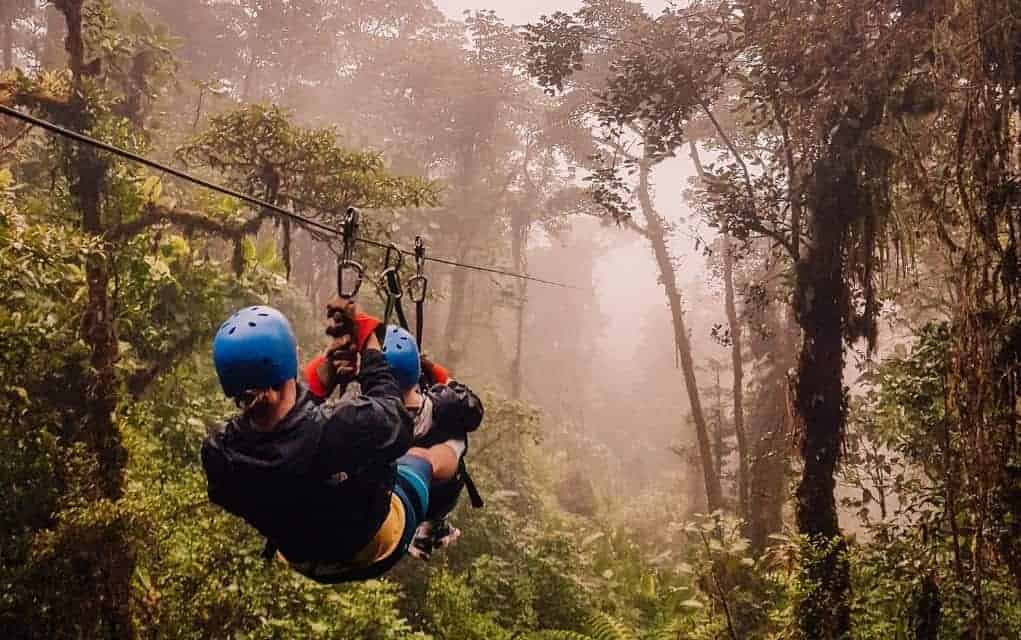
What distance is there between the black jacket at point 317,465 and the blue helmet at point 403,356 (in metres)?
0.52

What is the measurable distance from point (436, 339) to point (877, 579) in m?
18.2

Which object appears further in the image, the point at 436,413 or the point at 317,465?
the point at 436,413

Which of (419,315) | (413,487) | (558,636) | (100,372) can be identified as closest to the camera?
(413,487)

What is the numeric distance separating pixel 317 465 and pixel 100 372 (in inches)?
166

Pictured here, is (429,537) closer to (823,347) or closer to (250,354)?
(250,354)

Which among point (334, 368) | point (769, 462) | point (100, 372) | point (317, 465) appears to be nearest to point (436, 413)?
point (334, 368)

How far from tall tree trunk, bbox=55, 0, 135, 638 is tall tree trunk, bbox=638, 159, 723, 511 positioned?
34.5ft

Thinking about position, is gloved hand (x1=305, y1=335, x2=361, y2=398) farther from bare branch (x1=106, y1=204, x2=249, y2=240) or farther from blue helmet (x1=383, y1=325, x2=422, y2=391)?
bare branch (x1=106, y1=204, x2=249, y2=240)

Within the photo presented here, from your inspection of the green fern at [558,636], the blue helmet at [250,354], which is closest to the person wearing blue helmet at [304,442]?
the blue helmet at [250,354]

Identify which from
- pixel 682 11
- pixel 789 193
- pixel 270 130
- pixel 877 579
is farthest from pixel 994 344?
pixel 270 130

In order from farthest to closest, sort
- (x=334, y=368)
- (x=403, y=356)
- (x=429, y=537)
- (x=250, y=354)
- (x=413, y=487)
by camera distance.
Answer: (x=429, y=537) → (x=403, y=356) → (x=413, y=487) → (x=334, y=368) → (x=250, y=354)

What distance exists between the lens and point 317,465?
1.97 meters

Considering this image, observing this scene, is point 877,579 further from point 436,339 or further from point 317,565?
point 436,339

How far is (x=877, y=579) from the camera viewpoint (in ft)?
16.8
